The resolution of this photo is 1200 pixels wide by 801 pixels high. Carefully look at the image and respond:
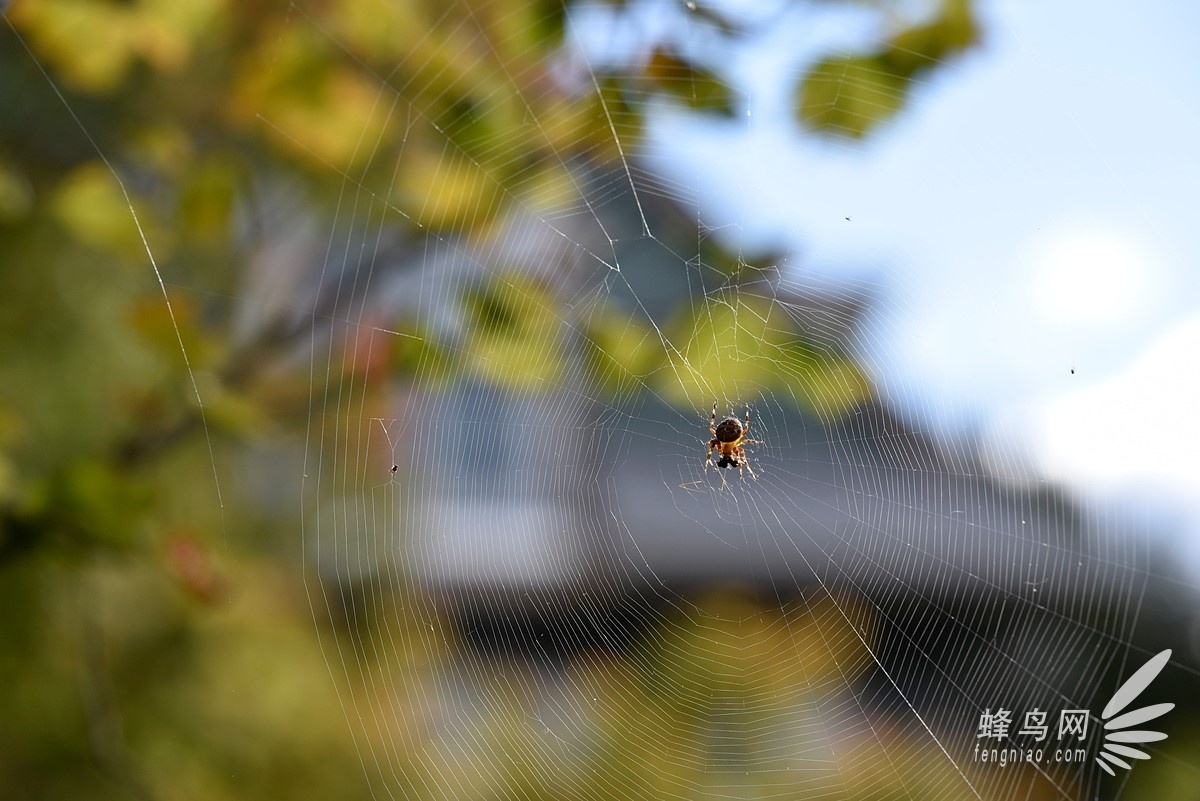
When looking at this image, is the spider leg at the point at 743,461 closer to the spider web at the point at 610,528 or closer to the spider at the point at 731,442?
the spider at the point at 731,442

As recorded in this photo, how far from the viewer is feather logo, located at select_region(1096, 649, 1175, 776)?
261 cm

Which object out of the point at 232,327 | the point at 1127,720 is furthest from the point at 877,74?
the point at 1127,720

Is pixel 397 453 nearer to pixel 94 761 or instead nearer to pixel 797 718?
pixel 94 761

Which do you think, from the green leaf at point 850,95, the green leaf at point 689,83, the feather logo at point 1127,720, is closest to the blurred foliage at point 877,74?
the green leaf at point 850,95

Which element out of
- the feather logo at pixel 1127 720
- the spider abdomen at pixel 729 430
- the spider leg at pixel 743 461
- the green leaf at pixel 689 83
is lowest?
the feather logo at pixel 1127 720

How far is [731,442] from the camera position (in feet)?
15.1

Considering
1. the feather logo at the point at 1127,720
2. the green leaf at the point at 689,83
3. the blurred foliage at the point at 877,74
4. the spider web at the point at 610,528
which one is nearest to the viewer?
the blurred foliage at the point at 877,74

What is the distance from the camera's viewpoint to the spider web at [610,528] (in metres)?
2.37

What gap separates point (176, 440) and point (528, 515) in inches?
68.5

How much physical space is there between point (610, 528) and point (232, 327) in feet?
7.15

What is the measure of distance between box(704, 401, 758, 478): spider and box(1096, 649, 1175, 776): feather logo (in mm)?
2069

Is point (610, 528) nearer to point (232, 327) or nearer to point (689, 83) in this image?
point (232, 327)

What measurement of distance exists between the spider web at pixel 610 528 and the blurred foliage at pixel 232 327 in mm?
25

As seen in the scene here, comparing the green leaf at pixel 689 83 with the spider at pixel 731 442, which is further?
the spider at pixel 731 442
